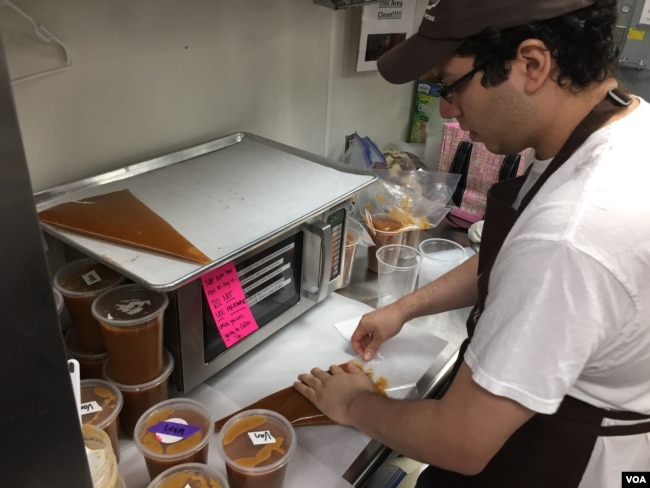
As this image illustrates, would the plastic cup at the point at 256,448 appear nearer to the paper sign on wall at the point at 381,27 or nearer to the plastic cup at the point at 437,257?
the plastic cup at the point at 437,257

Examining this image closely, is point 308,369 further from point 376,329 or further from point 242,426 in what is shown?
point 242,426

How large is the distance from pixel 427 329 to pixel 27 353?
101cm

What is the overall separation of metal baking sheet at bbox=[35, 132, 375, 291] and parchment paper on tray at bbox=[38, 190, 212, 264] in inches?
0.5

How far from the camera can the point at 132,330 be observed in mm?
842

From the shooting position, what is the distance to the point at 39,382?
431 mm

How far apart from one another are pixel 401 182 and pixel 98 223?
0.93m

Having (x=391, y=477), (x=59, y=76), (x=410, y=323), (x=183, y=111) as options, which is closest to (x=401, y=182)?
(x=410, y=323)

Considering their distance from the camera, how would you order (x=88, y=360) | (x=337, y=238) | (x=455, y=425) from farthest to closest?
(x=337, y=238) < (x=88, y=360) < (x=455, y=425)

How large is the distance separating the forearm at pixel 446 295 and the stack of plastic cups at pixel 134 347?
52 cm

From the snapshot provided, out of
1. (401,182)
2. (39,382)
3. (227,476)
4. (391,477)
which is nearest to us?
(39,382)

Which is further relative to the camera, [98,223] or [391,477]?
[391,477]

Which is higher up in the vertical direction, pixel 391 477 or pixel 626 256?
pixel 626 256

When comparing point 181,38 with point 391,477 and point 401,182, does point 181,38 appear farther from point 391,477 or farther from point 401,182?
point 391,477

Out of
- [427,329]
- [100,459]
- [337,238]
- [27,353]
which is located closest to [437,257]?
[427,329]
